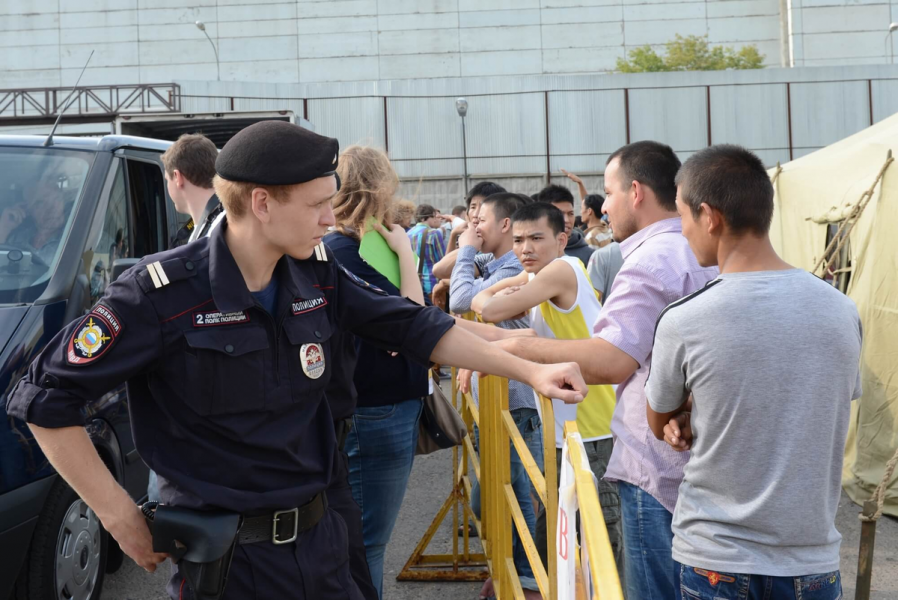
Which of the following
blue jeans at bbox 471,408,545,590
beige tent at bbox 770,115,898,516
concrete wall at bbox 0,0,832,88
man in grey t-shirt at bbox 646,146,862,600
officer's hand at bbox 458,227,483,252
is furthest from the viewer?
concrete wall at bbox 0,0,832,88

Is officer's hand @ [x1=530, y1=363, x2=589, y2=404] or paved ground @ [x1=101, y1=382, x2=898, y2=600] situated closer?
officer's hand @ [x1=530, y1=363, x2=589, y2=404]

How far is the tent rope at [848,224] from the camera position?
6051 millimetres

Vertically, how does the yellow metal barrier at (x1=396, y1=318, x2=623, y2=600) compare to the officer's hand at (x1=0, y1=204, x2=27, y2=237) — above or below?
below

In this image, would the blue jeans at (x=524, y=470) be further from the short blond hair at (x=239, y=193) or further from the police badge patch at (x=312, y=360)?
the short blond hair at (x=239, y=193)

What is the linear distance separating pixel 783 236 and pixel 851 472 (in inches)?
105

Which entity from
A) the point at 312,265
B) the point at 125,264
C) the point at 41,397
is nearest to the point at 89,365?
the point at 41,397

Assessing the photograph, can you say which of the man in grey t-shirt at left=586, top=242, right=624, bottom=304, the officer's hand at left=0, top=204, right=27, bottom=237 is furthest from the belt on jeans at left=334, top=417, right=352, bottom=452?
the man in grey t-shirt at left=586, top=242, right=624, bottom=304

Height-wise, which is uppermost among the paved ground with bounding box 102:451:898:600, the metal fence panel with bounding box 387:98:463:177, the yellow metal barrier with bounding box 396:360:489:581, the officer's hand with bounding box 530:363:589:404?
the metal fence panel with bounding box 387:98:463:177

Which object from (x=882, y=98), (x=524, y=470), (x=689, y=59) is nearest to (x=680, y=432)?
(x=524, y=470)

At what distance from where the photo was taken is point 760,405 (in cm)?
213

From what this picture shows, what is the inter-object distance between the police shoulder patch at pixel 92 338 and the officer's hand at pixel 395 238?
1.60 meters

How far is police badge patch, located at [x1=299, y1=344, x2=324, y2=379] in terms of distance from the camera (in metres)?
2.13

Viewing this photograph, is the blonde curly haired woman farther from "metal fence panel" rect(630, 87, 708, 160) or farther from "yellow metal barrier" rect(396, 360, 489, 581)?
"metal fence panel" rect(630, 87, 708, 160)

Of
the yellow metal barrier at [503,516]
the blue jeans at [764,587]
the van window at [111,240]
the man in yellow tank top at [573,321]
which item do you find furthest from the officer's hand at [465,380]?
the van window at [111,240]
